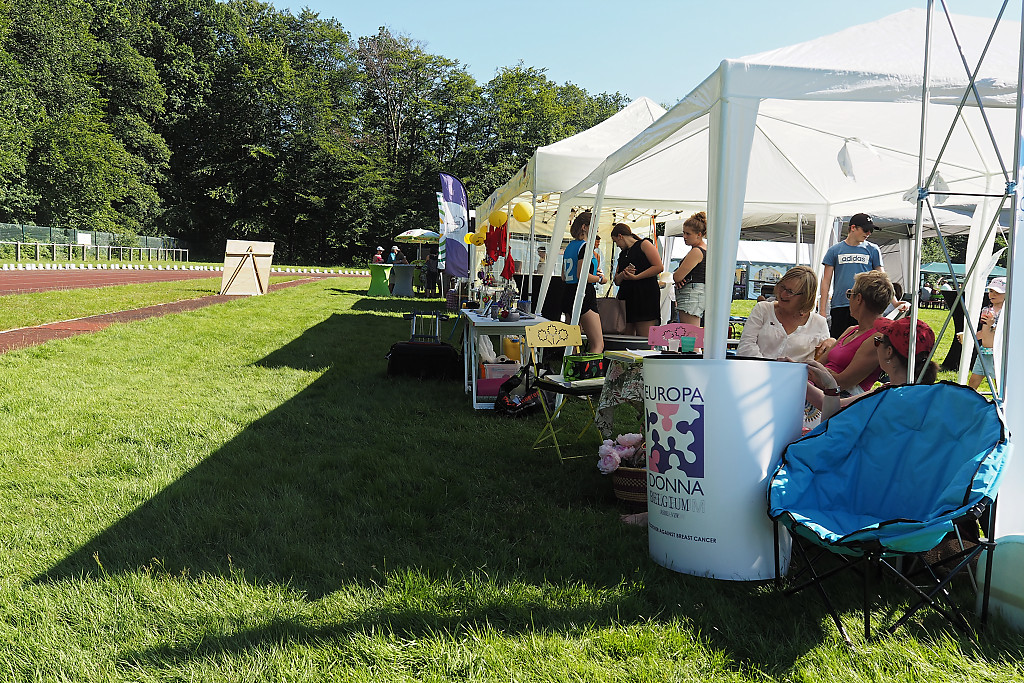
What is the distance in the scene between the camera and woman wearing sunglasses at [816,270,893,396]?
13.6 ft

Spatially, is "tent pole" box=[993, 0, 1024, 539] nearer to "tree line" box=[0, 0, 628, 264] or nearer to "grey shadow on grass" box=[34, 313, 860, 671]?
"grey shadow on grass" box=[34, 313, 860, 671]

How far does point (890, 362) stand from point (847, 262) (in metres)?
3.54

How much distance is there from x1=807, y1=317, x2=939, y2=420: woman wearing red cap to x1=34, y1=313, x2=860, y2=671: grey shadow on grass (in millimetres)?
1207

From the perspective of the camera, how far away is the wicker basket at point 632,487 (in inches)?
156

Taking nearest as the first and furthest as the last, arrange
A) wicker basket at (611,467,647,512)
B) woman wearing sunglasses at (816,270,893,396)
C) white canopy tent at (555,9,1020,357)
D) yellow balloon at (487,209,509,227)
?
white canopy tent at (555,9,1020,357) → wicker basket at (611,467,647,512) → woman wearing sunglasses at (816,270,893,396) → yellow balloon at (487,209,509,227)

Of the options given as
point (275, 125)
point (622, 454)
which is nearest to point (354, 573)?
point (622, 454)

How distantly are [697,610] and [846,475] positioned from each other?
0.92 meters

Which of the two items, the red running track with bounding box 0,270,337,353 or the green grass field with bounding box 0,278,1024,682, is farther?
the red running track with bounding box 0,270,337,353

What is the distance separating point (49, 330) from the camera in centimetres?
961

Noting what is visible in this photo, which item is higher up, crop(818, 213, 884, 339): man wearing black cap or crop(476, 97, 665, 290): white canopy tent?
crop(476, 97, 665, 290): white canopy tent

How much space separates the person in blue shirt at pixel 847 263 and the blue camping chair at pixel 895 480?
395 cm

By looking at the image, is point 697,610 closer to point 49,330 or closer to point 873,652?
point 873,652

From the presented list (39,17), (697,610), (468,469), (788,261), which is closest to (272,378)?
(468,469)

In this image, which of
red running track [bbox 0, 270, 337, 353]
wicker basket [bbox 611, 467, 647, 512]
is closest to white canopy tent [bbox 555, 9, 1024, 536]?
wicker basket [bbox 611, 467, 647, 512]
